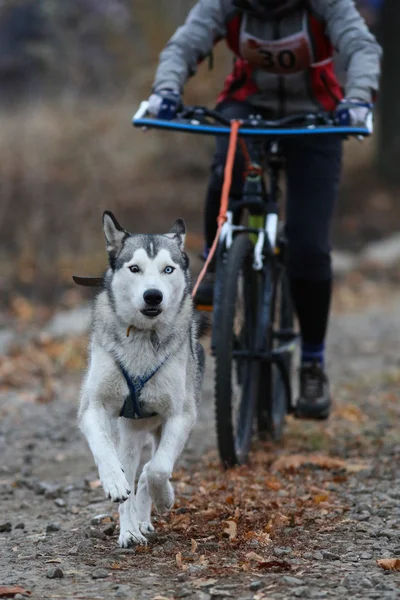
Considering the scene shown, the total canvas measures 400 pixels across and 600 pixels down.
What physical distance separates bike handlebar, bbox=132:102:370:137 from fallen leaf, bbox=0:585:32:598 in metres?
2.21

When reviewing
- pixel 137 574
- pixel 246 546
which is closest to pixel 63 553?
pixel 137 574

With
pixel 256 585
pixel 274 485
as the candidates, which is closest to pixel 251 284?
pixel 274 485

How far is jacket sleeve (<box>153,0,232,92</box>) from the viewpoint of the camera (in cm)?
489

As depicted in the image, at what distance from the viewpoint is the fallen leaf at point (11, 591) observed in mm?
3117

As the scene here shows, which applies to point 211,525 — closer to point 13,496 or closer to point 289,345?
point 13,496

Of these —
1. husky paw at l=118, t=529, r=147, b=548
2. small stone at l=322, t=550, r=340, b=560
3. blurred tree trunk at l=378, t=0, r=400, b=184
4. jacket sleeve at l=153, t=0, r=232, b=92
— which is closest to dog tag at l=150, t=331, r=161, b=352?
husky paw at l=118, t=529, r=147, b=548

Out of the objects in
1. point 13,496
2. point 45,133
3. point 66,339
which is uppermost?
point 45,133

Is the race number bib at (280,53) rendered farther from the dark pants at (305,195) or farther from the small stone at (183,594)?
the small stone at (183,594)

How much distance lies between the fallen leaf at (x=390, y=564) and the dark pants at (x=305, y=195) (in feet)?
6.63

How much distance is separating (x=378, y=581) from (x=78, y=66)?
385 inches

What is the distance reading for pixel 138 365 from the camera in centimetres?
367

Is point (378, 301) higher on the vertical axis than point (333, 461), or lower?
higher

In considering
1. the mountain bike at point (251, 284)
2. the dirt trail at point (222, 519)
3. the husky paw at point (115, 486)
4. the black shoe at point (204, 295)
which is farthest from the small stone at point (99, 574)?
the black shoe at point (204, 295)

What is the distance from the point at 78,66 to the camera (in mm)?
12102
